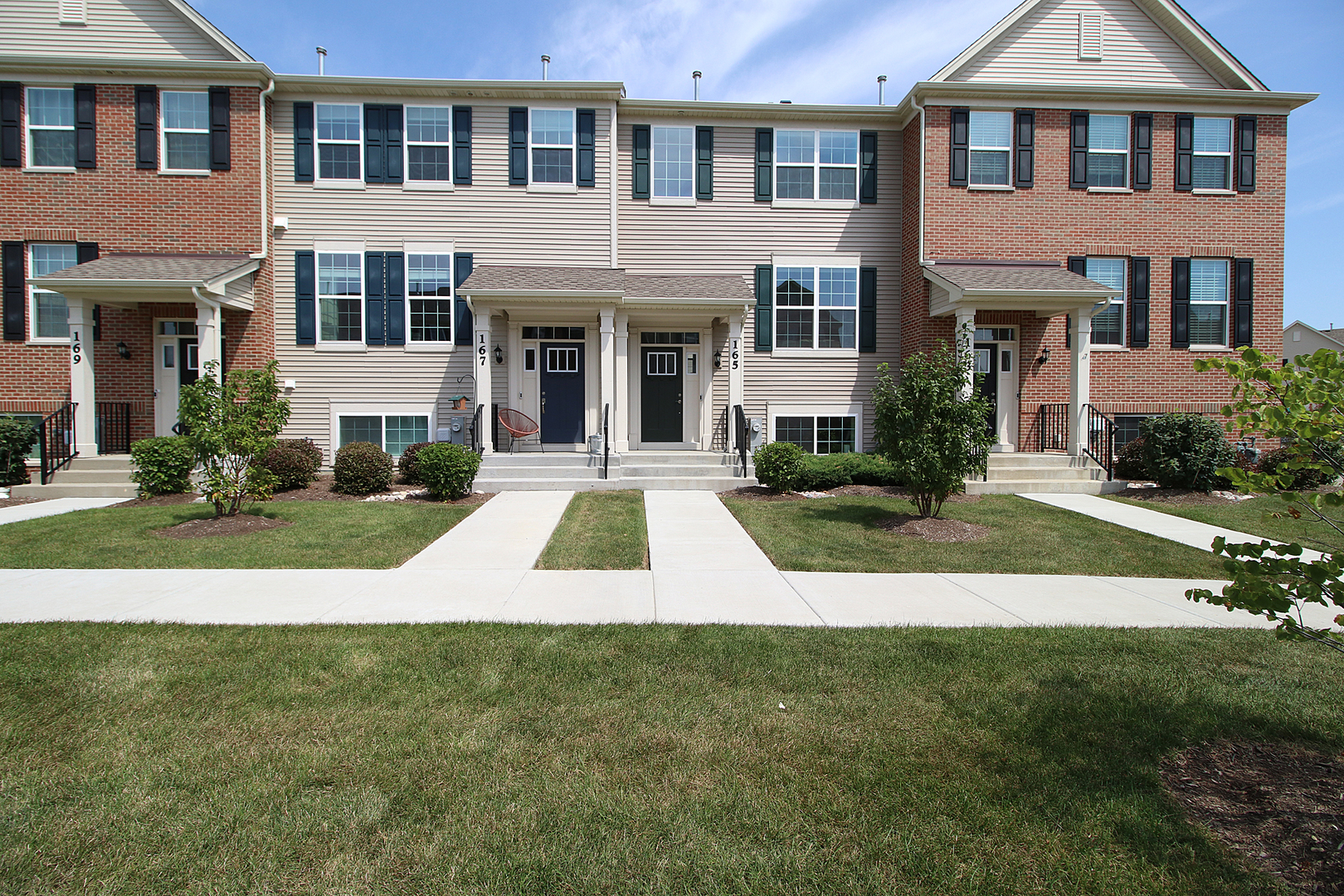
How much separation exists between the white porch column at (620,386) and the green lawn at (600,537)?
89.3 inches

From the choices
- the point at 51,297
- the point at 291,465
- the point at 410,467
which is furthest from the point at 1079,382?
the point at 51,297

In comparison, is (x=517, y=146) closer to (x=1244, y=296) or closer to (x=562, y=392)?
(x=562, y=392)

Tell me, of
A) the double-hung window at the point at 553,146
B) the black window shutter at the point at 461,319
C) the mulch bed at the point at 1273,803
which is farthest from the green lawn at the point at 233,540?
the double-hung window at the point at 553,146

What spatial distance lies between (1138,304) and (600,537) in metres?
13.2

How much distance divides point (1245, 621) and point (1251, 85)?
14719 millimetres

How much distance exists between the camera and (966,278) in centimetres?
1280

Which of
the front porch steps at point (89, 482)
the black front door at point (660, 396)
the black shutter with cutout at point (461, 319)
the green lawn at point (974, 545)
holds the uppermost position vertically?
the black shutter with cutout at point (461, 319)

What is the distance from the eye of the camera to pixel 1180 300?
14.3 meters

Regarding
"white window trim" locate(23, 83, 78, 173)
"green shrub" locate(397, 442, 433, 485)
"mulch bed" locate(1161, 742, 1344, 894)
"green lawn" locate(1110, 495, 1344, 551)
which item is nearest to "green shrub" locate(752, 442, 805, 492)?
"green lawn" locate(1110, 495, 1344, 551)

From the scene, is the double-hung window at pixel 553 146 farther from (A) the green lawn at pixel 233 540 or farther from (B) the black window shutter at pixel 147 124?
(A) the green lawn at pixel 233 540

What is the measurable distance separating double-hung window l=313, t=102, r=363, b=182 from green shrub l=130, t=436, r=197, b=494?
6.44 m

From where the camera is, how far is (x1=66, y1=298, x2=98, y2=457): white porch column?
1205 cm

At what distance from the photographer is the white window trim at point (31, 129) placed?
12.9 m

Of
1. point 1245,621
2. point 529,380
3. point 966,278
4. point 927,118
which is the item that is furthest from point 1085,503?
point 529,380
